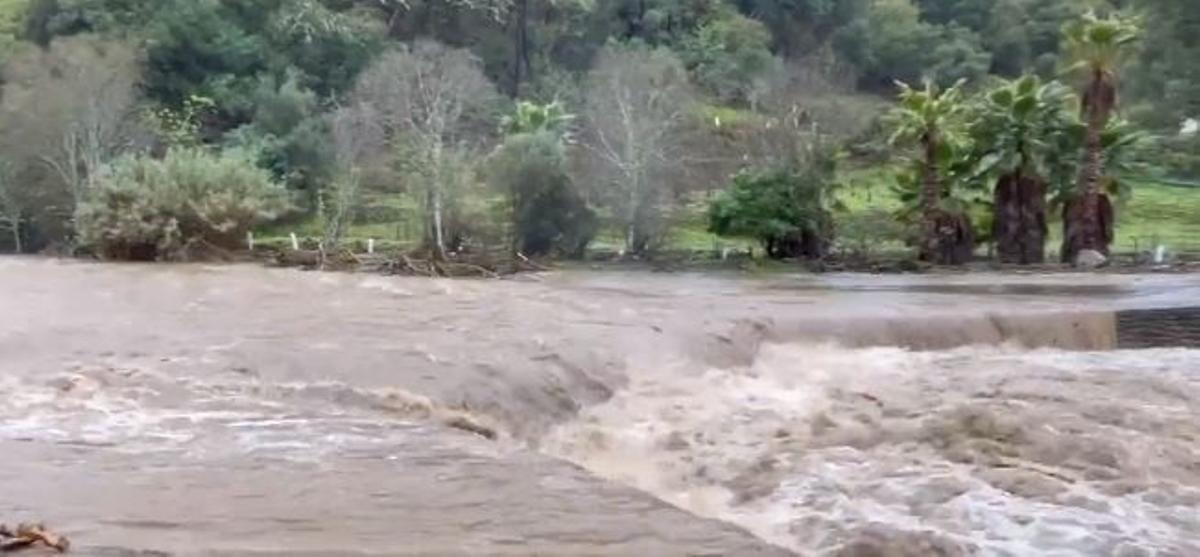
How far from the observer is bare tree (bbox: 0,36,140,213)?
99.2 ft

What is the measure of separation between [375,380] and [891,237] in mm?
18398

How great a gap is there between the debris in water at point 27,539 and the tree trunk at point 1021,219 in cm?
2233

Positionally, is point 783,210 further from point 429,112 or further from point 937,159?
point 429,112

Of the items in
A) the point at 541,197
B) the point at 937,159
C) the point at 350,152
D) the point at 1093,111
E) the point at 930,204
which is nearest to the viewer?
the point at 1093,111

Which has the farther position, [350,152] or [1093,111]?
[350,152]

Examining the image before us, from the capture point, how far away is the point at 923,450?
445 inches

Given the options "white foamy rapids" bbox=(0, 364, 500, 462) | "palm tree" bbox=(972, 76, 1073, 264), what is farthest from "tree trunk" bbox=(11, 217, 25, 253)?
"white foamy rapids" bbox=(0, 364, 500, 462)

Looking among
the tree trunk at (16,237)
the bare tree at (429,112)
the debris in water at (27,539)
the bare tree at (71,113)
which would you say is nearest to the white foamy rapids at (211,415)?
the debris in water at (27,539)

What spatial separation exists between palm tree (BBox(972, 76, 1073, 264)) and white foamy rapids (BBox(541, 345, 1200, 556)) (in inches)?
443

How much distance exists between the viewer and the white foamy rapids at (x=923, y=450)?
9.15 metres

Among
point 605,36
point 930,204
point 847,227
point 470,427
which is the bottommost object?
point 470,427

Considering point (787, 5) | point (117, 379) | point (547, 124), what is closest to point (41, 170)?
point (547, 124)

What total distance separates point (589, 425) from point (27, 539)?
616 centimetres

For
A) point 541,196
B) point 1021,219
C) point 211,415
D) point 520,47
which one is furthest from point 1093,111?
point 520,47
